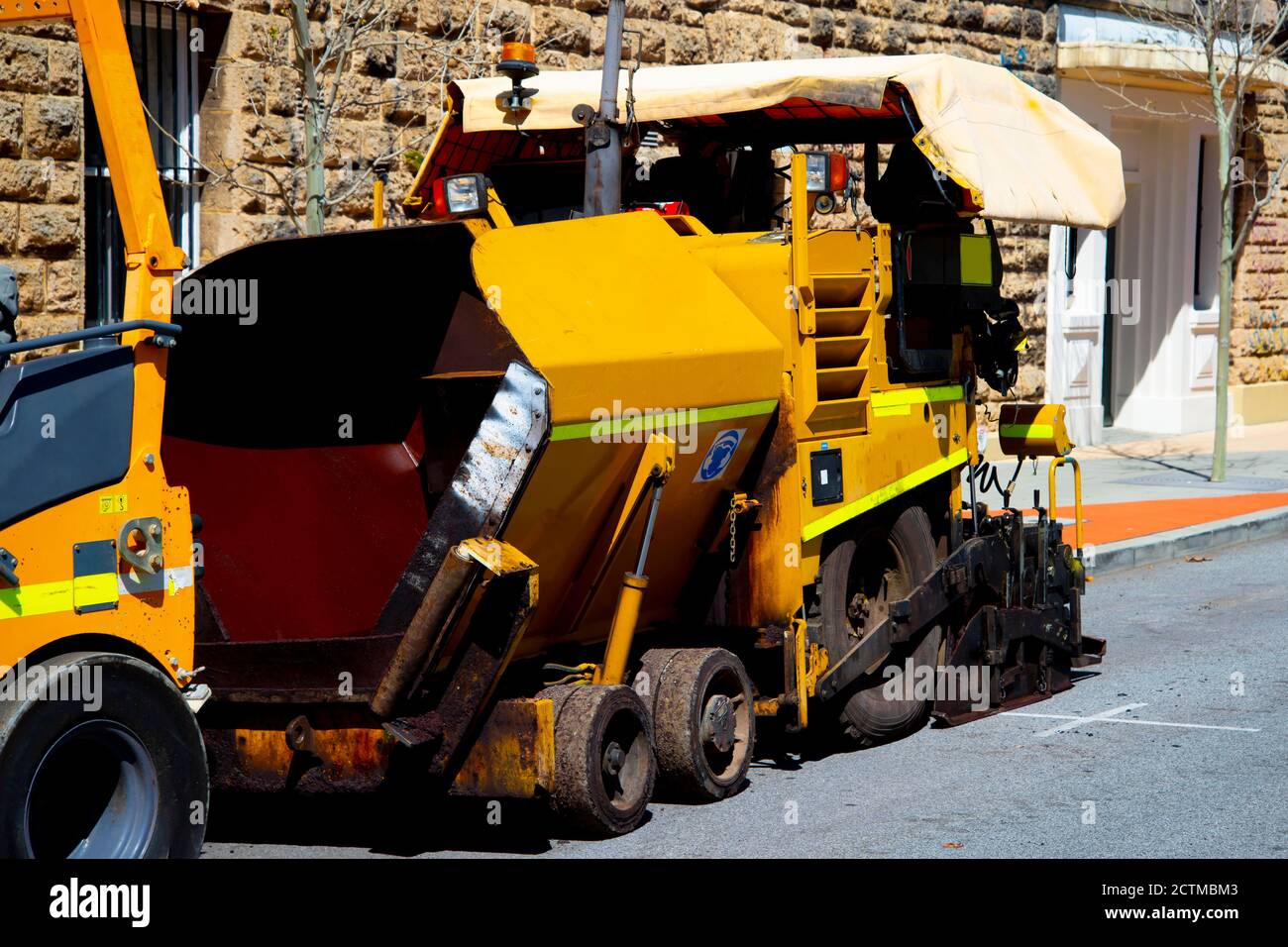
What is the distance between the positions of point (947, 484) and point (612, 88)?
97.1 inches

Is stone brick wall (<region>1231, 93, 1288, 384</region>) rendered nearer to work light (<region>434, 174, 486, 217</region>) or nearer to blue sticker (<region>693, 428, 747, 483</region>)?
work light (<region>434, 174, 486, 217</region>)

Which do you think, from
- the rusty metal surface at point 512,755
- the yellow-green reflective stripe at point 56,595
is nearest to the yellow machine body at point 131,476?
the yellow-green reflective stripe at point 56,595

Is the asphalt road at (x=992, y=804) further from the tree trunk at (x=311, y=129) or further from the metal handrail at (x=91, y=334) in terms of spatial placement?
the tree trunk at (x=311, y=129)

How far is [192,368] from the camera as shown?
646 cm

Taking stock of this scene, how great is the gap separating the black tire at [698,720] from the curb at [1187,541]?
6532 millimetres

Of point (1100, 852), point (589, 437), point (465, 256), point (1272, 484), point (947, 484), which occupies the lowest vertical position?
point (1272, 484)

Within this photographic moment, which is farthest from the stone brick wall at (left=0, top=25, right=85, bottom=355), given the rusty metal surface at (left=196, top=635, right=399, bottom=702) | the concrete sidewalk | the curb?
the curb

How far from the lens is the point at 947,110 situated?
7574 mm

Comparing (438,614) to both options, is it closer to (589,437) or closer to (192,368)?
(589,437)

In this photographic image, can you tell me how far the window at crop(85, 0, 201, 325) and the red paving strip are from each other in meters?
7.11

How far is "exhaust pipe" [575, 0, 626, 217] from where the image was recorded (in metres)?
7.66

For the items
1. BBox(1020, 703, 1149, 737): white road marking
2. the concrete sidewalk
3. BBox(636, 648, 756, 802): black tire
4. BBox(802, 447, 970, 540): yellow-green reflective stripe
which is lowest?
the concrete sidewalk

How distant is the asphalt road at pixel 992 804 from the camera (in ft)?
20.5
